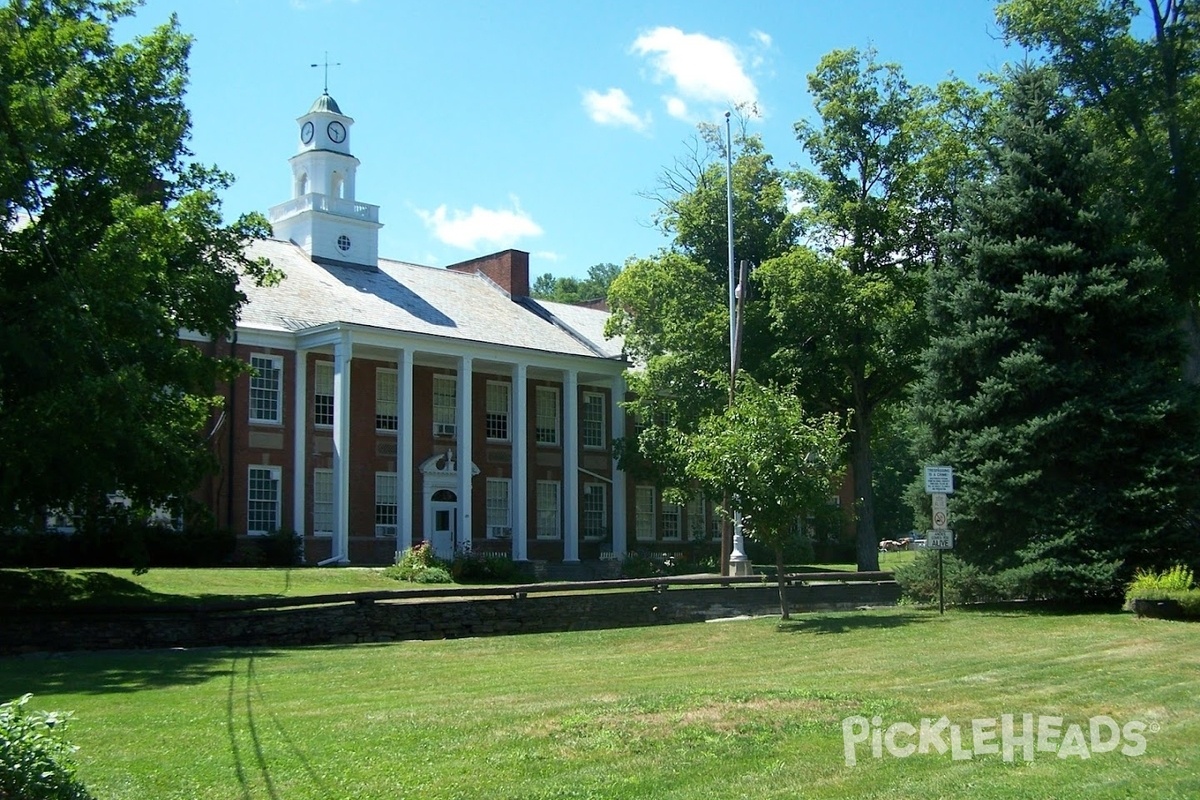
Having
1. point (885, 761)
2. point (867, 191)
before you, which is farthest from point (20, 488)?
point (867, 191)

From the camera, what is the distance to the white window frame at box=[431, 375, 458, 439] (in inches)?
1644

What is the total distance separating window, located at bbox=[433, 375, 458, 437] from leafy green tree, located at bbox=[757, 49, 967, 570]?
12.4 m

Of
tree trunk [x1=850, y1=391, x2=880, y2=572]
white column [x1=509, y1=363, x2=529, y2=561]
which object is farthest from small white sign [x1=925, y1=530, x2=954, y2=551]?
white column [x1=509, y1=363, x2=529, y2=561]

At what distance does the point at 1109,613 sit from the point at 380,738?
15795 millimetres

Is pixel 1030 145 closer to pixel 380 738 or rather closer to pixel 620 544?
pixel 380 738

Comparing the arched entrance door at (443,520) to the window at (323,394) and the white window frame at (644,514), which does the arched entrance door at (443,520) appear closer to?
the window at (323,394)

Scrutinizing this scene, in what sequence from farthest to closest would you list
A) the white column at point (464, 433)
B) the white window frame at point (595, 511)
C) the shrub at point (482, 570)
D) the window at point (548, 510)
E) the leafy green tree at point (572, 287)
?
the leafy green tree at point (572, 287), the white window frame at point (595, 511), the window at point (548, 510), the white column at point (464, 433), the shrub at point (482, 570)

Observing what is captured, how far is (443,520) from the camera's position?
41.2 meters

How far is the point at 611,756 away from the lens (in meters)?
8.74

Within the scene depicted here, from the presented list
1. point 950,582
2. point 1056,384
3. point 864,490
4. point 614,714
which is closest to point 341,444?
point 864,490

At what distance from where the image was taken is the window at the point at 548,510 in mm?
44531

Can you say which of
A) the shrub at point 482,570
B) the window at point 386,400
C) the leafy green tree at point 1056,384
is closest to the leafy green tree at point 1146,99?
the leafy green tree at point 1056,384

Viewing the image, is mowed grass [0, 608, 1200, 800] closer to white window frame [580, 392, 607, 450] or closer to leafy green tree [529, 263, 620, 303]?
white window frame [580, 392, 607, 450]

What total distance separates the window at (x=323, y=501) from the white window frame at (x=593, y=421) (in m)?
11.5
